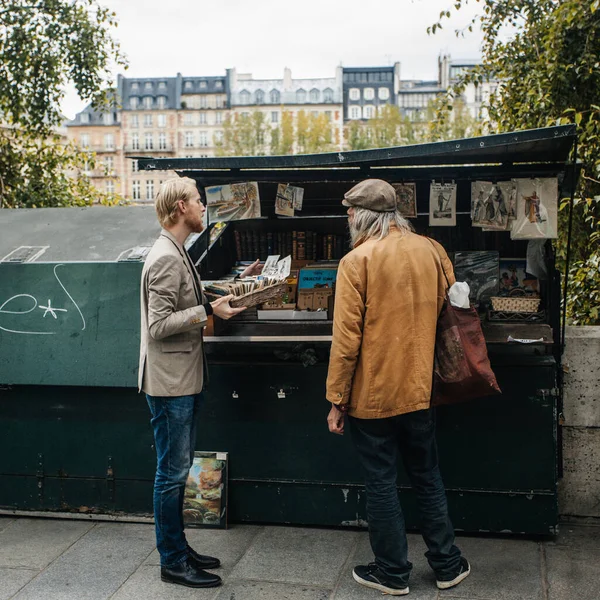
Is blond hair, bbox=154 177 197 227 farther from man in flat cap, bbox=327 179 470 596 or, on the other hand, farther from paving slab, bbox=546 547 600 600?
paving slab, bbox=546 547 600 600

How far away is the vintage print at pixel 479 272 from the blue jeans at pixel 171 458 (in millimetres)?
1774

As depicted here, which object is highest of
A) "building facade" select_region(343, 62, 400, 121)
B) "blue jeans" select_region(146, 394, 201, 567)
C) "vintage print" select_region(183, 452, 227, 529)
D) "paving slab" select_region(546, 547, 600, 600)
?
"building facade" select_region(343, 62, 400, 121)

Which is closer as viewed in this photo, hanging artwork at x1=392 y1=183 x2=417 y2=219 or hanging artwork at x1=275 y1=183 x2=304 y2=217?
hanging artwork at x1=392 y1=183 x2=417 y2=219

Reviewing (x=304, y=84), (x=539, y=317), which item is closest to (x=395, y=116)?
(x=304, y=84)

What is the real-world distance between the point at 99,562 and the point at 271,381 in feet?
4.16

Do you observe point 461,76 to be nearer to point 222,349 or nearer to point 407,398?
point 222,349

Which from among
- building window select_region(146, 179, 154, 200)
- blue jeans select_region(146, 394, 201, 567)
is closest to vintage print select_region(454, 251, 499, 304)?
blue jeans select_region(146, 394, 201, 567)

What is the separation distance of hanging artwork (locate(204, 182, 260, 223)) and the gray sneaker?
2.15 m

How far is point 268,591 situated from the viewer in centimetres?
327

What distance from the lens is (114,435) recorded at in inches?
159

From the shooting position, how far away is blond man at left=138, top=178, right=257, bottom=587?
3193mm

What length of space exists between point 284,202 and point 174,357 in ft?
4.32

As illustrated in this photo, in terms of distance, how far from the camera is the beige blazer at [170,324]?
10.4 ft

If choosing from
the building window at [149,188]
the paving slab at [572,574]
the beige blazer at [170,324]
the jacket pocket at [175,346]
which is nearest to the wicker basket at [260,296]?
the beige blazer at [170,324]
